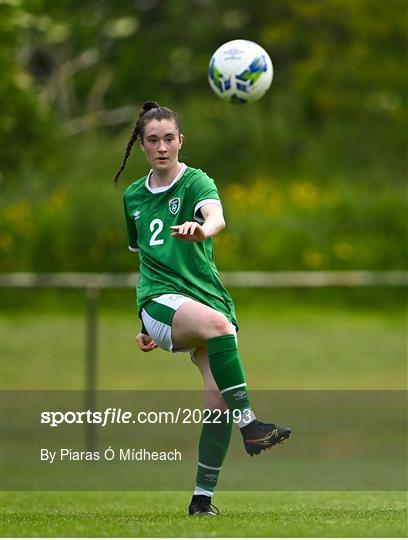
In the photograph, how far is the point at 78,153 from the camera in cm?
2527

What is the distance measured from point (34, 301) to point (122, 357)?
4.59 ft

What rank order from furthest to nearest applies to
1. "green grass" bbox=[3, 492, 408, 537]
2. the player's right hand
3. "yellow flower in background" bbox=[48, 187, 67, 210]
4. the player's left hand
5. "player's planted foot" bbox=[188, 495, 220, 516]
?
"yellow flower in background" bbox=[48, 187, 67, 210], the player's right hand, "player's planted foot" bbox=[188, 495, 220, 516], the player's left hand, "green grass" bbox=[3, 492, 408, 537]

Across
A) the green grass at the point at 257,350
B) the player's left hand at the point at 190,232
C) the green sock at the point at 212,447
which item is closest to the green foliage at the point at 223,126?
the green grass at the point at 257,350

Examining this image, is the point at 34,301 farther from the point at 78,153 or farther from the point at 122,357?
the point at 78,153

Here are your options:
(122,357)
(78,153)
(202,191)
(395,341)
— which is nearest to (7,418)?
(122,357)

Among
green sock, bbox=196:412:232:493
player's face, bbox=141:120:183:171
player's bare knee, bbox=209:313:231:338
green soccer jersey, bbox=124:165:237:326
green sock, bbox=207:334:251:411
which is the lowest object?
green sock, bbox=196:412:232:493

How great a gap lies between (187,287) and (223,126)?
19.1 m

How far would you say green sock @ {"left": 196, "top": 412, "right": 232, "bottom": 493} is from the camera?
7094 millimetres

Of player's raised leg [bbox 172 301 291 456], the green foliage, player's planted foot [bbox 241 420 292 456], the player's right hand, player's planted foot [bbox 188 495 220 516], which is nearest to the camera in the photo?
player's planted foot [bbox 241 420 292 456]

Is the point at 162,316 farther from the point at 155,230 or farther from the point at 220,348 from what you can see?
the point at 155,230

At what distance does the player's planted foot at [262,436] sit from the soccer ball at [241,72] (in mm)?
2359

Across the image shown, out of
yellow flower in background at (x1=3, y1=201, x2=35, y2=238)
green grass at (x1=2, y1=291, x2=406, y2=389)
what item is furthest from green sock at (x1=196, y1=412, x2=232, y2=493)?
yellow flower in background at (x1=3, y1=201, x2=35, y2=238)

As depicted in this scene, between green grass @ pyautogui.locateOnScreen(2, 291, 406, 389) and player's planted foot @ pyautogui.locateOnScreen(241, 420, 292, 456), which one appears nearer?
player's planted foot @ pyautogui.locateOnScreen(241, 420, 292, 456)

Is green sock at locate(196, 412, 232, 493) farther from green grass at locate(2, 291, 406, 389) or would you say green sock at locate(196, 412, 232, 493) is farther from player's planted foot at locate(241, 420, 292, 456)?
green grass at locate(2, 291, 406, 389)
